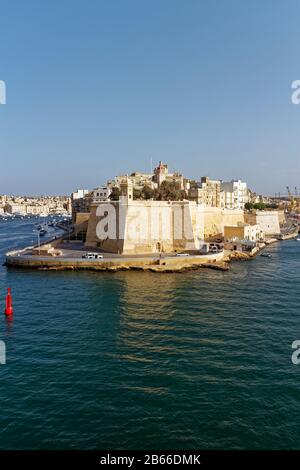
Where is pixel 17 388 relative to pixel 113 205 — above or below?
below

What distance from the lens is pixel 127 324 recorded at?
13.1 metres

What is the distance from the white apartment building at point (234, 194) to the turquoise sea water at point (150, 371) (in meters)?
42.7

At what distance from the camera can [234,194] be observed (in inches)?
2443

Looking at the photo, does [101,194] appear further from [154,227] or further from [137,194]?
[154,227]

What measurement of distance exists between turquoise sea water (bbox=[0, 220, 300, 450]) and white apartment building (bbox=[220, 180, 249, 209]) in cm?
4272

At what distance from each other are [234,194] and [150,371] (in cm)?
5527

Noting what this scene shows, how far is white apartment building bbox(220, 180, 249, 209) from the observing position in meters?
59.4

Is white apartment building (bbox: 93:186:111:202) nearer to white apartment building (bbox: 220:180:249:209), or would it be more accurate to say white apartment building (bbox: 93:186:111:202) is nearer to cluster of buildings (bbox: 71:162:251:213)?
cluster of buildings (bbox: 71:162:251:213)

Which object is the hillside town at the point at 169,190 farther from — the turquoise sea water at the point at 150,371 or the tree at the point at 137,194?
the turquoise sea water at the point at 150,371

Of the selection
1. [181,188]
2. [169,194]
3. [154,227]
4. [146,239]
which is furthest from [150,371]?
[181,188]

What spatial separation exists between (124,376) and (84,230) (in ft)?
91.3

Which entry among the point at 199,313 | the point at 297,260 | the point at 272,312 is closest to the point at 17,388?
the point at 199,313

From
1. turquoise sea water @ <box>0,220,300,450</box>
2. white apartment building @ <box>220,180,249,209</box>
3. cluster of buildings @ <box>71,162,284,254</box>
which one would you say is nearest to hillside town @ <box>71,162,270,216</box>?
white apartment building @ <box>220,180,249,209</box>
